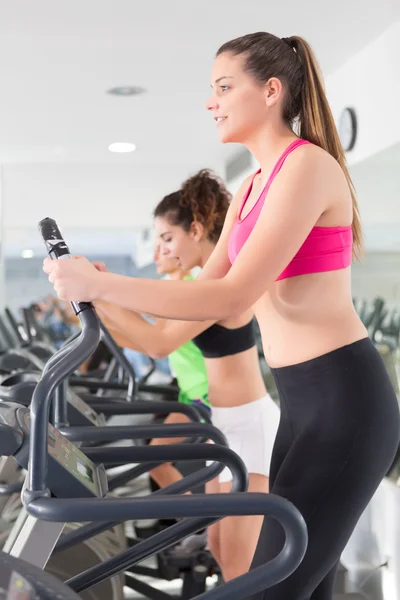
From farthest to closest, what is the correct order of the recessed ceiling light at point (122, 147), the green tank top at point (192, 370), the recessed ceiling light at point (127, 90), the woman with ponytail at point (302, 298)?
the recessed ceiling light at point (122, 147), the recessed ceiling light at point (127, 90), the green tank top at point (192, 370), the woman with ponytail at point (302, 298)

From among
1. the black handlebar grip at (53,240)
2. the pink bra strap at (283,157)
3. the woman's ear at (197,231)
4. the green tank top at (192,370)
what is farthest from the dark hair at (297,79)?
the green tank top at (192,370)

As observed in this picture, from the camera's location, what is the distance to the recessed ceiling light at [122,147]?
288 inches

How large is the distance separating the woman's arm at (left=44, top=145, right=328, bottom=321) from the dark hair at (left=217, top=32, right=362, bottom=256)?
0.15 metres

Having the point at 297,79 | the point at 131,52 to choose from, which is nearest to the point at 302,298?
the point at 297,79

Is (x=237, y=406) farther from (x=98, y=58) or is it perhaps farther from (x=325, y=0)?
(x=98, y=58)

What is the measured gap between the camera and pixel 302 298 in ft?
5.41

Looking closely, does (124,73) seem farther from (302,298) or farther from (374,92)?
→ (302,298)

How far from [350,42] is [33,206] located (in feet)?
22.4

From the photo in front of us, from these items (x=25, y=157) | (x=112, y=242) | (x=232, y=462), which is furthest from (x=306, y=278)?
(x=112, y=242)

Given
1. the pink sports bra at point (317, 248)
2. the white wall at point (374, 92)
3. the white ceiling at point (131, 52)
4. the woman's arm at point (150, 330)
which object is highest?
the white ceiling at point (131, 52)

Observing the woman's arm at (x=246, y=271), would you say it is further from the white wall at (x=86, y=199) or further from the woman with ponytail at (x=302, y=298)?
the white wall at (x=86, y=199)

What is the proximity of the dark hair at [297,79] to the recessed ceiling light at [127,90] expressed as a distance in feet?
11.9

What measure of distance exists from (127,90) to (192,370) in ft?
9.10

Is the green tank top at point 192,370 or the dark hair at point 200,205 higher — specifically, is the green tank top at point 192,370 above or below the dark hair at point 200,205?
below
